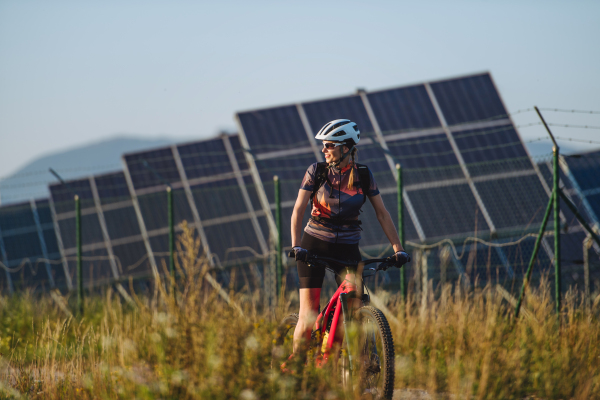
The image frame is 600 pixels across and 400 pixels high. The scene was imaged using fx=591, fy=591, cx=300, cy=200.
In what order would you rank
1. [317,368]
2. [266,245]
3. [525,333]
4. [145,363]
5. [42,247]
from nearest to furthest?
1. [317,368]
2. [145,363]
3. [525,333]
4. [266,245]
5. [42,247]

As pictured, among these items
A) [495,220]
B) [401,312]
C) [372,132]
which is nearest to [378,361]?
[401,312]

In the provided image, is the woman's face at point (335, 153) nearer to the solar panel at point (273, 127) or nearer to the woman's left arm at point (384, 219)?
the woman's left arm at point (384, 219)

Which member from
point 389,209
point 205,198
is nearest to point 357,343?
point 389,209

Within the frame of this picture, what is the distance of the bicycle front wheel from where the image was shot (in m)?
3.91

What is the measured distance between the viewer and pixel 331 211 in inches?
174

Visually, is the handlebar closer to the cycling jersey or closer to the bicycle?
the bicycle

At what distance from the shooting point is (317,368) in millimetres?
3871

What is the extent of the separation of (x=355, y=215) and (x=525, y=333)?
2283mm

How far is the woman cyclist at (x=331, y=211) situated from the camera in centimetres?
440

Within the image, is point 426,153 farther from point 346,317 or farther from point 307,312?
point 346,317

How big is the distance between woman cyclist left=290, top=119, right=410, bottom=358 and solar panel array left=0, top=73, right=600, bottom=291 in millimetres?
3338

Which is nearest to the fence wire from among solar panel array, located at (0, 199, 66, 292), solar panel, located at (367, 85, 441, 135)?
solar panel, located at (367, 85, 441, 135)

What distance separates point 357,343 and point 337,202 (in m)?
1.05

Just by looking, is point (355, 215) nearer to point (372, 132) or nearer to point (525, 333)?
point (525, 333)
